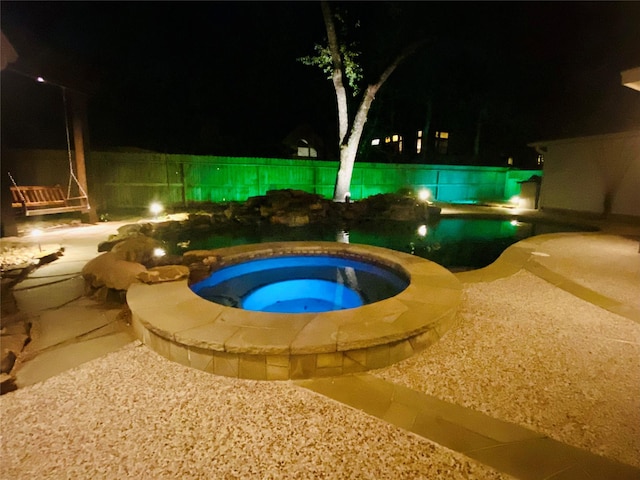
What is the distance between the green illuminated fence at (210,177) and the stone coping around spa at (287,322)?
306 inches

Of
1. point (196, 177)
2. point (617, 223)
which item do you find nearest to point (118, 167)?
point (196, 177)

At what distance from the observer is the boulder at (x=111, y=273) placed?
3.89 m

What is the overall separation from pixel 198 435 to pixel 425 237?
25.0 ft

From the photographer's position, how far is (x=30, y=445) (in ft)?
6.10

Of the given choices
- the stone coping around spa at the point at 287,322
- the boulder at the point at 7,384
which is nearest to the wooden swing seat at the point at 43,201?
the stone coping around spa at the point at 287,322

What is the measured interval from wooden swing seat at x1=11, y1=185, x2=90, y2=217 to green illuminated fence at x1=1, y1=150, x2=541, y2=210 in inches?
29.2

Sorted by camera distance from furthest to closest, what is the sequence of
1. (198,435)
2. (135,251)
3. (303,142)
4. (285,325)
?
(303,142), (135,251), (285,325), (198,435)

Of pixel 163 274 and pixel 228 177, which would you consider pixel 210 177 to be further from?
pixel 163 274

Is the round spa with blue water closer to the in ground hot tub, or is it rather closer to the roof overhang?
the in ground hot tub

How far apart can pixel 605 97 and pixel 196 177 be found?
14.9 m

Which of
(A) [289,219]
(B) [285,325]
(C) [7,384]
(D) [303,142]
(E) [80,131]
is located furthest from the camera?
(D) [303,142]

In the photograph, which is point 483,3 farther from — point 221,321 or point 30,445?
point 30,445

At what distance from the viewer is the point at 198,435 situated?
77.0 inches

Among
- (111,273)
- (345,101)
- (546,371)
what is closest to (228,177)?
(345,101)
